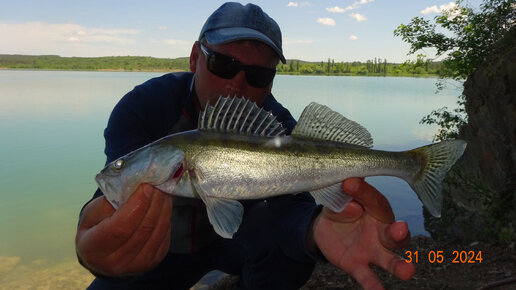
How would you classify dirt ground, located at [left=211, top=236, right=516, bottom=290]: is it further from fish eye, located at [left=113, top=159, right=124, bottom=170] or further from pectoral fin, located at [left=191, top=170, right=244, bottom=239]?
fish eye, located at [left=113, top=159, right=124, bottom=170]

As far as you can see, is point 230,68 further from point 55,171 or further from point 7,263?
point 55,171

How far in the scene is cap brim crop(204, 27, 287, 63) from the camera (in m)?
3.70

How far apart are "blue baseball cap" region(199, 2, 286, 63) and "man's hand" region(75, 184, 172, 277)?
1938mm

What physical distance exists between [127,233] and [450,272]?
648cm

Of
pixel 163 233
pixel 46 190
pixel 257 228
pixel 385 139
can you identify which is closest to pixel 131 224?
pixel 163 233

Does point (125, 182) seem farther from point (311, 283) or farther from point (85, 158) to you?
point (85, 158)

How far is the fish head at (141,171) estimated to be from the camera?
257cm

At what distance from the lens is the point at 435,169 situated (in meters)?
2.75

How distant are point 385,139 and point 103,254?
73.9ft

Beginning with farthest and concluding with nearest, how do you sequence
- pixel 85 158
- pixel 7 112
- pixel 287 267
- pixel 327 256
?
pixel 7 112, pixel 85 158, pixel 287 267, pixel 327 256

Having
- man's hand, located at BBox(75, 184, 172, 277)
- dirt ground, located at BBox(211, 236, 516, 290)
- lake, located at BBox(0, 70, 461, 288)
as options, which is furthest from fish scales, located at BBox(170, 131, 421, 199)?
lake, located at BBox(0, 70, 461, 288)

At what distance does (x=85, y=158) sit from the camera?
19.6 m

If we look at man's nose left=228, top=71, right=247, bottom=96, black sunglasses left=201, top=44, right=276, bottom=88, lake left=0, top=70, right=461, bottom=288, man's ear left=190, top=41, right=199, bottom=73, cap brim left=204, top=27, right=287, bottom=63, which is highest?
cap brim left=204, top=27, right=287, bottom=63

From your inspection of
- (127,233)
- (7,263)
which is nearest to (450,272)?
(127,233)
